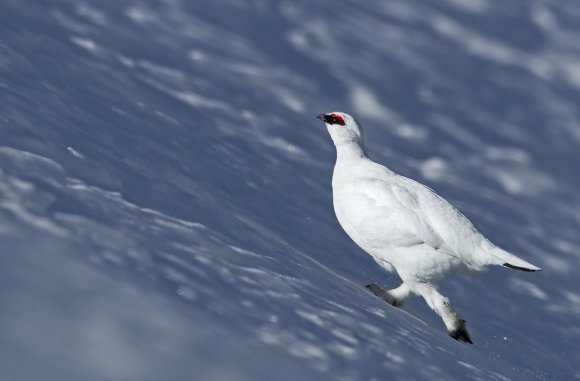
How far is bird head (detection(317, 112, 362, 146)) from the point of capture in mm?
6047

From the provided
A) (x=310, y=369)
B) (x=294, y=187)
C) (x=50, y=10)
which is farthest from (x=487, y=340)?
(x=50, y=10)

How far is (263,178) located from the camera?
7.04m

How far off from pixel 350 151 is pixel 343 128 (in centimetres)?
16

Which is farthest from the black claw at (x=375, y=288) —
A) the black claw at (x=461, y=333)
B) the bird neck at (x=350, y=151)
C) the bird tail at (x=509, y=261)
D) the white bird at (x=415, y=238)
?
the bird neck at (x=350, y=151)

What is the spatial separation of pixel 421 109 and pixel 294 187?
2601mm

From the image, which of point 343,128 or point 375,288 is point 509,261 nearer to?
point 375,288

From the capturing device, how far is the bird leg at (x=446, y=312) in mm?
5398

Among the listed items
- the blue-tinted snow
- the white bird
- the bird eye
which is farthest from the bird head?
the blue-tinted snow

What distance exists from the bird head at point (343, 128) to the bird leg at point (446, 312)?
948mm

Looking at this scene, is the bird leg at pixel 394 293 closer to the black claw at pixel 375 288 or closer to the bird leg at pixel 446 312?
the black claw at pixel 375 288

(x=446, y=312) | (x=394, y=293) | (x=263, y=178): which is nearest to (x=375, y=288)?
(x=394, y=293)

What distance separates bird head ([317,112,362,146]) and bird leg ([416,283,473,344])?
Result: 37.3 inches

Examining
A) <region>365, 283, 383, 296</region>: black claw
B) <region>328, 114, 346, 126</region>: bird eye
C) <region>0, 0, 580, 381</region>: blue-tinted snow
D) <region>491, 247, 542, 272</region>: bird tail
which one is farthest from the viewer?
<region>328, 114, 346, 126</region>: bird eye

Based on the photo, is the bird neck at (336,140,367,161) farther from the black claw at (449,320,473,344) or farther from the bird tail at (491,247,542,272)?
the black claw at (449,320,473,344)
